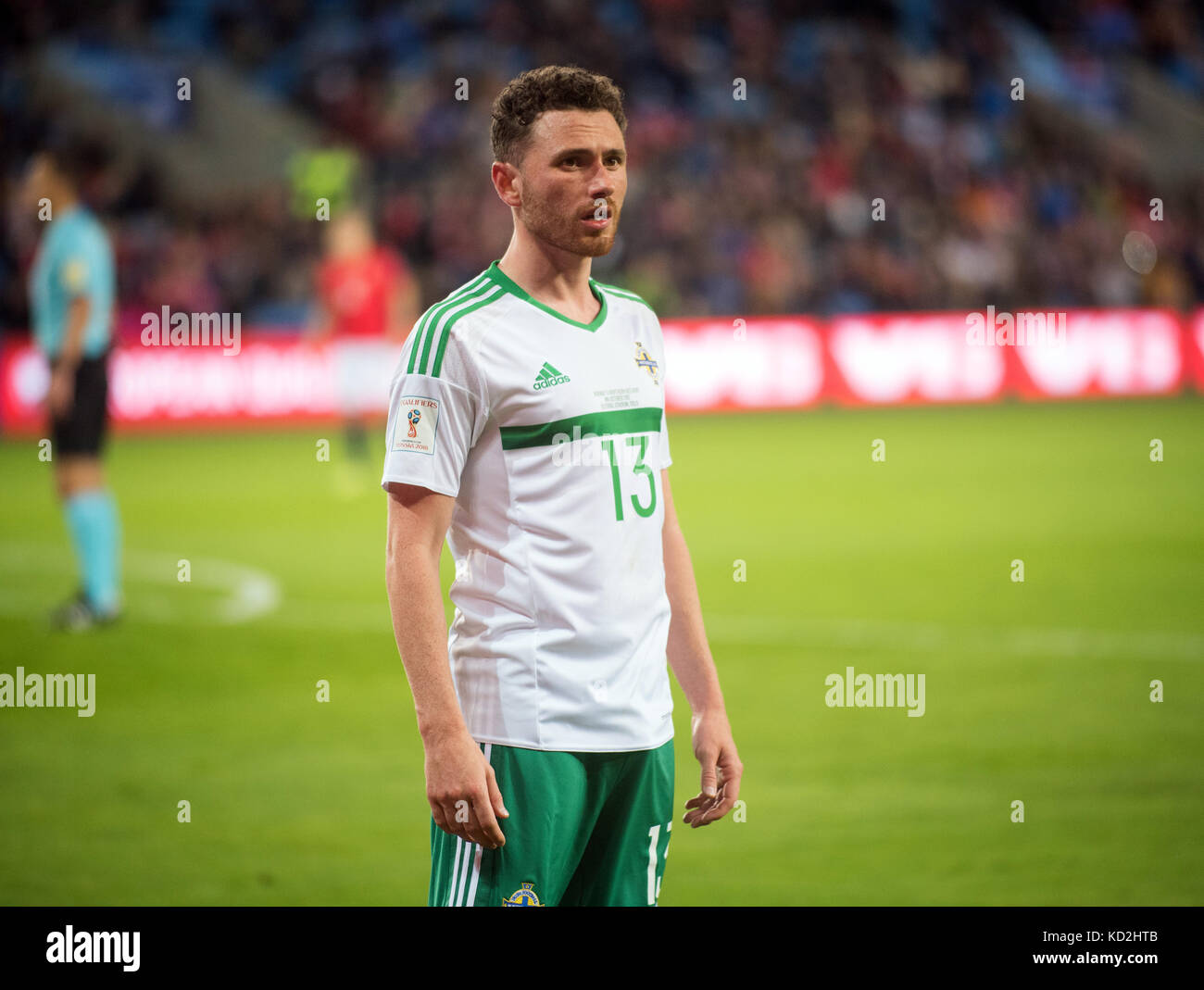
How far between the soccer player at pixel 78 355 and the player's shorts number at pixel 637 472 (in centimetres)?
593

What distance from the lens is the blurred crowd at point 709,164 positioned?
68.1 ft

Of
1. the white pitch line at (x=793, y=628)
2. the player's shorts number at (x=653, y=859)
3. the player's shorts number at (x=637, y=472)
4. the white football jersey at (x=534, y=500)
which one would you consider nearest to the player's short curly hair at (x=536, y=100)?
the white football jersey at (x=534, y=500)

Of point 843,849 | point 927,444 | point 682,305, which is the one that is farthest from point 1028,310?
point 843,849

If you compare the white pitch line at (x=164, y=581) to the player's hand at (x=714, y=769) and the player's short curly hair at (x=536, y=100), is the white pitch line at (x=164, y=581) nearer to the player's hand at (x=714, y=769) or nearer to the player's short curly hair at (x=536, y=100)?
the player's hand at (x=714, y=769)

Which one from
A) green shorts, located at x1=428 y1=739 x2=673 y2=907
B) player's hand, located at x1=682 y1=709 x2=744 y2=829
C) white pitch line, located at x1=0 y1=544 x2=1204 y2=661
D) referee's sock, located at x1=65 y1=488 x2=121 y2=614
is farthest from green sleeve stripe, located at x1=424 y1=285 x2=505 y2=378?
referee's sock, located at x1=65 y1=488 x2=121 y2=614

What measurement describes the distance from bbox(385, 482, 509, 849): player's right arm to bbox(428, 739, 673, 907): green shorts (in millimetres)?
57

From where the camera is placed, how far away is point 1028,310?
2116 cm

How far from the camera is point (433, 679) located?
261 centimetres

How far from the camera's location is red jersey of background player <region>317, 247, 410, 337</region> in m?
15.0

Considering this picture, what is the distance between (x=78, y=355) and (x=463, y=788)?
6.19 meters

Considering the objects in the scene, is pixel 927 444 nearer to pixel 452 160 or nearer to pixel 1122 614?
pixel 1122 614

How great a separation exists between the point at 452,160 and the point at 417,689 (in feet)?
66.0

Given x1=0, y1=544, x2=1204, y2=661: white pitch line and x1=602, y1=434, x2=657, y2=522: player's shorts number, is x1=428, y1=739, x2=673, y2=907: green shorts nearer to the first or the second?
x1=602, y1=434, x2=657, y2=522: player's shorts number

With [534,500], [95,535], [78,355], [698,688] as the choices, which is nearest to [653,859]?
[698,688]
